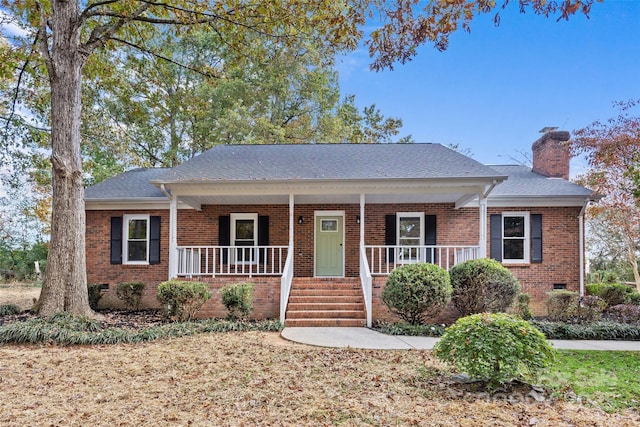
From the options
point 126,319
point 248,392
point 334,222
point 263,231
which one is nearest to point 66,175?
point 126,319

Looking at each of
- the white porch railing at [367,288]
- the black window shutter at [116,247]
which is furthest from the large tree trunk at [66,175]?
the white porch railing at [367,288]

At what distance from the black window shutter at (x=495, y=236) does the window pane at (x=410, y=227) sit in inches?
82.5

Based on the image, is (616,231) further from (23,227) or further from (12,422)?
(23,227)

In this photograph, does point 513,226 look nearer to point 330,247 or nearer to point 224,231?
point 330,247

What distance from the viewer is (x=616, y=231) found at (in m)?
17.6

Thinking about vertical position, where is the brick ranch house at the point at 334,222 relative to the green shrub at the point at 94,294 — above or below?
above

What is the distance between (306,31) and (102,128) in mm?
10577

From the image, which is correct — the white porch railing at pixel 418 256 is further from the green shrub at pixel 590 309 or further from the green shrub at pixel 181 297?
the green shrub at pixel 181 297

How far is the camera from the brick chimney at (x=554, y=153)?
13492mm

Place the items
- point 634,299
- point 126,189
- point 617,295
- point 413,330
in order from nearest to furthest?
point 413,330, point 634,299, point 617,295, point 126,189

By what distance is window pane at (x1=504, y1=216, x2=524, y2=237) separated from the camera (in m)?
12.5

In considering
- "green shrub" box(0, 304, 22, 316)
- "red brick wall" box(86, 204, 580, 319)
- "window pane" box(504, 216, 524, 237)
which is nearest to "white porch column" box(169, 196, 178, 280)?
"red brick wall" box(86, 204, 580, 319)

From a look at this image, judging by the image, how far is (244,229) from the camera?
42.8 ft

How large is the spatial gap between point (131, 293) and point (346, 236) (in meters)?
6.52
